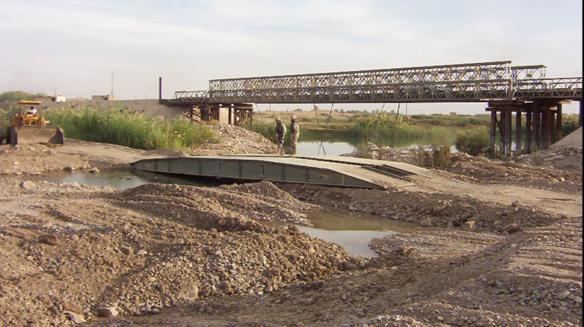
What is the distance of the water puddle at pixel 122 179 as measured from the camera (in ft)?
72.3

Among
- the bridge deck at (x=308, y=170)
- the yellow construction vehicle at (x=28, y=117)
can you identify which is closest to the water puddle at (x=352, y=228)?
the bridge deck at (x=308, y=170)

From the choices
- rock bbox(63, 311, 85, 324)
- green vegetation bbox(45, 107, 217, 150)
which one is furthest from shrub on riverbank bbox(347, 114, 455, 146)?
rock bbox(63, 311, 85, 324)

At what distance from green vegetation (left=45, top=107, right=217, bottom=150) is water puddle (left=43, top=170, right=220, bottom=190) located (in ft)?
25.6

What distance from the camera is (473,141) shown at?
33062 mm

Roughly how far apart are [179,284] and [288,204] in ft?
26.5

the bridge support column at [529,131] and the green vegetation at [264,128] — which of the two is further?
the green vegetation at [264,128]

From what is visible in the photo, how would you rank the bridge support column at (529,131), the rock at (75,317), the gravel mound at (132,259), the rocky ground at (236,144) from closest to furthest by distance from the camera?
the rock at (75,317) → the gravel mound at (132,259) → the bridge support column at (529,131) → the rocky ground at (236,144)

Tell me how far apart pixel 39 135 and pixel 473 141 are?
868 inches

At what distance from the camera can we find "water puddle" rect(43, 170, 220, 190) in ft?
72.3

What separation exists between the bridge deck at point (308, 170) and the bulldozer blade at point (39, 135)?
8.43 m

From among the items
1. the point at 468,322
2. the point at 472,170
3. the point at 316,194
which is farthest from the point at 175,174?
the point at 468,322

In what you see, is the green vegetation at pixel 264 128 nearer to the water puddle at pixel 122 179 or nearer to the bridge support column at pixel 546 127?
the bridge support column at pixel 546 127

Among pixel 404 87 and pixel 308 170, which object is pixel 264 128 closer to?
pixel 404 87

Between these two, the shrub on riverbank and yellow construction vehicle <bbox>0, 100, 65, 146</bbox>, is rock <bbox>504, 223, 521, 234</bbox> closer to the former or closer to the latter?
yellow construction vehicle <bbox>0, 100, 65, 146</bbox>
